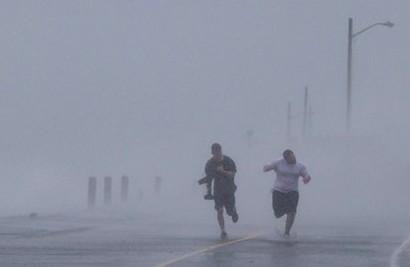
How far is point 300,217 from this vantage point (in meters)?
39.5

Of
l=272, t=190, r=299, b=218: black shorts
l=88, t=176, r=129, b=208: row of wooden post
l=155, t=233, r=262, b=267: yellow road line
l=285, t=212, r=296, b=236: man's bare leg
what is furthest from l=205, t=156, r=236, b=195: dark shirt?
l=88, t=176, r=129, b=208: row of wooden post

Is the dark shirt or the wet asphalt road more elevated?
the dark shirt

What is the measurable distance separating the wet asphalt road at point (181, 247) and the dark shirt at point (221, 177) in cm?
87

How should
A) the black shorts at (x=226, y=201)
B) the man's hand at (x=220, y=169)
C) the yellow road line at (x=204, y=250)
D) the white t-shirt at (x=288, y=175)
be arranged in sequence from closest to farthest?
the yellow road line at (x=204, y=250) < the man's hand at (x=220, y=169) < the black shorts at (x=226, y=201) < the white t-shirt at (x=288, y=175)

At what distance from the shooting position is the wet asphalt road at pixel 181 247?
67.8 feet

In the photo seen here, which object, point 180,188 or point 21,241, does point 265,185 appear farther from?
point 21,241

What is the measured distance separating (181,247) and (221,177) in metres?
3.41

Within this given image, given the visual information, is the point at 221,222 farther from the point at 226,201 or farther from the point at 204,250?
the point at 204,250

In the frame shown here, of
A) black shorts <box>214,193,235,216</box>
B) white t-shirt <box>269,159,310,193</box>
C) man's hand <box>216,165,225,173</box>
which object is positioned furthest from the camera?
white t-shirt <box>269,159,310,193</box>

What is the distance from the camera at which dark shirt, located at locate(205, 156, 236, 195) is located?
2686cm

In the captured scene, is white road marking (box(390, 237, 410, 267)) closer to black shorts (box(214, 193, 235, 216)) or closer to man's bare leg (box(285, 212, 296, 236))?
man's bare leg (box(285, 212, 296, 236))

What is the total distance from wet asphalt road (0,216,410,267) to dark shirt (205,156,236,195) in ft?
2.87

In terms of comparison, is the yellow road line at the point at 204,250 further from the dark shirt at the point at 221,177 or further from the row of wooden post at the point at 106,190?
the row of wooden post at the point at 106,190

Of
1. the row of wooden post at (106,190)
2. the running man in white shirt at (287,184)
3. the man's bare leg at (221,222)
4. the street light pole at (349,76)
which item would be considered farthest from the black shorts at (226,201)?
the street light pole at (349,76)
